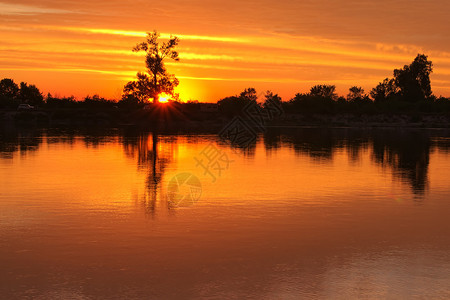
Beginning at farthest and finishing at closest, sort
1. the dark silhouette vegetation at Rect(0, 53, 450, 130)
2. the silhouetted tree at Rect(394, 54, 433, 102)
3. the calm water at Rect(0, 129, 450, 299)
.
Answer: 1. the silhouetted tree at Rect(394, 54, 433, 102)
2. the dark silhouette vegetation at Rect(0, 53, 450, 130)
3. the calm water at Rect(0, 129, 450, 299)

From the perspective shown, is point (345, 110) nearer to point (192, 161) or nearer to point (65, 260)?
point (192, 161)

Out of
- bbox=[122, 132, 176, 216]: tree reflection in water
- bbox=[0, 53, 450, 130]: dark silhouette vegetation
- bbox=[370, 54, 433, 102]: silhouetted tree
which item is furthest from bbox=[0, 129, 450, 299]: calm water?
bbox=[370, 54, 433, 102]: silhouetted tree

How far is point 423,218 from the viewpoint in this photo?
48.6ft

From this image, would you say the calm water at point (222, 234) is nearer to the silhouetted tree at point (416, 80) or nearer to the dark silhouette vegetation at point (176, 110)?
the dark silhouette vegetation at point (176, 110)

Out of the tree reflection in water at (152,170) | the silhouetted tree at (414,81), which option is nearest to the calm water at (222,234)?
the tree reflection in water at (152,170)

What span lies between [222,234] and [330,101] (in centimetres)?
11735

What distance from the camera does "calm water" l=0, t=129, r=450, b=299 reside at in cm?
915

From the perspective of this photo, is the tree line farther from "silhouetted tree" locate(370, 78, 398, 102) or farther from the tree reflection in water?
the tree reflection in water

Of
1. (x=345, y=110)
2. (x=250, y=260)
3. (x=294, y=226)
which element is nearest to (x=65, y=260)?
(x=250, y=260)

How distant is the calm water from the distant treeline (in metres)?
82.1

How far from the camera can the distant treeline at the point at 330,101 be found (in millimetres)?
113312

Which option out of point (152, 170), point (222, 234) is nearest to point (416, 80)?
point (152, 170)

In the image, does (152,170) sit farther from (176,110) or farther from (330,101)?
(330,101)

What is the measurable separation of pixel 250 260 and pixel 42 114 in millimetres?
94364
